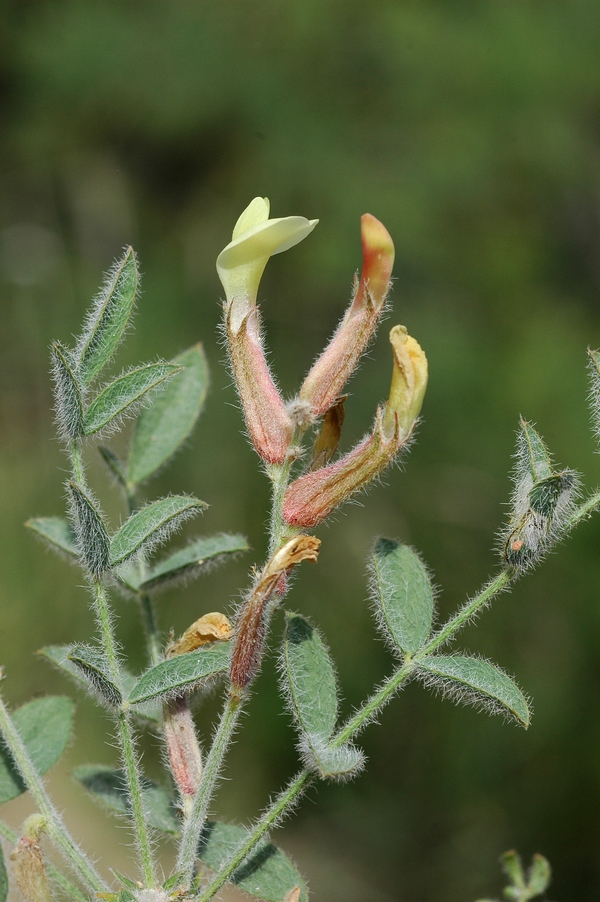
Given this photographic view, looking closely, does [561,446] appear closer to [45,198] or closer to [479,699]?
[479,699]

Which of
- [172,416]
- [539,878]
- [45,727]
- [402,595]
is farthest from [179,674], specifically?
[539,878]

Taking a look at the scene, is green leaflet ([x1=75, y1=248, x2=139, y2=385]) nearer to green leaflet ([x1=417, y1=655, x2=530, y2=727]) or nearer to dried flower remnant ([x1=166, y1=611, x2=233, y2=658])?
dried flower remnant ([x1=166, y1=611, x2=233, y2=658])

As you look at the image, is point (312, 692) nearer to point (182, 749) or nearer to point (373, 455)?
point (182, 749)

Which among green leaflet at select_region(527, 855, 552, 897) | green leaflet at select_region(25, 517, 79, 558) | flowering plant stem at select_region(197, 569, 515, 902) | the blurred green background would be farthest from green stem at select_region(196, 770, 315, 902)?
the blurred green background

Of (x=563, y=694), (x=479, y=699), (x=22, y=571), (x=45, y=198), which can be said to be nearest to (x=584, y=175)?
(x=563, y=694)

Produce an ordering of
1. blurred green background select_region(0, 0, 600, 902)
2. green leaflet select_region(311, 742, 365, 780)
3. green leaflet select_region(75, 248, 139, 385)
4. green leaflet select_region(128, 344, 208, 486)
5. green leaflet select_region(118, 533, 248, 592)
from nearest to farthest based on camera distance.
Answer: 1. green leaflet select_region(311, 742, 365, 780)
2. green leaflet select_region(75, 248, 139, 385)
3. green leaflet select_region(118, 533, 248, 592)
4. green leaflet select_region(128, 344, 208, 486)
5. blurred green background select_region(0, 0, 600, 902)

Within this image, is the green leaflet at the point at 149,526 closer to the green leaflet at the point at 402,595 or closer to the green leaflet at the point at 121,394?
the green leaflet at the point at 121,394
